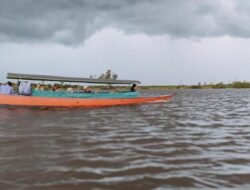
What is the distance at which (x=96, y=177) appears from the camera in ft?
18.7

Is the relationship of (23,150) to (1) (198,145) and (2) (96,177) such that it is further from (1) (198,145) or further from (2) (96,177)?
(1) (198,145)

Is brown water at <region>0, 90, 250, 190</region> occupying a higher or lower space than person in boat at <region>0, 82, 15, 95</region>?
lower

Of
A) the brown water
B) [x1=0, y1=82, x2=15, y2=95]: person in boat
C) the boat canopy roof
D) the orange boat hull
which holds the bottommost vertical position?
the brown water

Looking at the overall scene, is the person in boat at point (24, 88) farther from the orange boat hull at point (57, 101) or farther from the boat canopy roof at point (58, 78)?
the boat canopy roof at point (58, 78)

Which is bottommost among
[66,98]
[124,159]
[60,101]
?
[124,159]

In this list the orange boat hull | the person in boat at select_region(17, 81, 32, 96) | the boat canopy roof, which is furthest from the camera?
the boat canopy roof

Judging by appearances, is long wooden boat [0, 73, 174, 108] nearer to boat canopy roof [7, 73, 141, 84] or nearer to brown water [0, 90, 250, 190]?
boat canopy roof [7, 73, 141, 84]

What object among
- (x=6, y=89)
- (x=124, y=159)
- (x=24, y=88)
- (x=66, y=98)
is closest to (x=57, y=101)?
(x=66, y=98)

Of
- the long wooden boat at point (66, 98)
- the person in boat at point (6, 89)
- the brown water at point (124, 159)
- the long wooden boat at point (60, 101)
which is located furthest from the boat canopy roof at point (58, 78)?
the brown water at point (124, 159)

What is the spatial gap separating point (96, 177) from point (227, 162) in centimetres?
268

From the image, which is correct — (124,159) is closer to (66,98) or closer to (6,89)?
(6,89)

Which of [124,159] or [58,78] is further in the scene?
[58,78]

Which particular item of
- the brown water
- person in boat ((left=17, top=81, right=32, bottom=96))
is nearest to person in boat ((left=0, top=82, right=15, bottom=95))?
person in boat ((left=17, top=81, right=32, bottom=96))

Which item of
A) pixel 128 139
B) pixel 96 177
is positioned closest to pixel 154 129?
pixel 128 139
